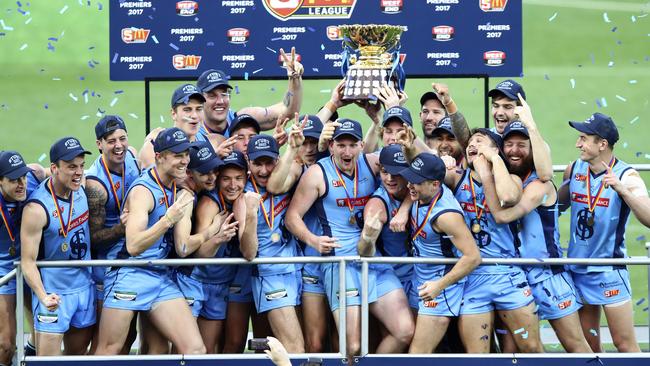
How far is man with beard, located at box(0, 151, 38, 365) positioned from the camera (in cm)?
967

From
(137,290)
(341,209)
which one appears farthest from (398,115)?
(137,290)

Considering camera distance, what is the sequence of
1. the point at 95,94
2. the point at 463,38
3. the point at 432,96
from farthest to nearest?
1. the point at 95,94
2. the point at 463,38
3. the point at 432,96

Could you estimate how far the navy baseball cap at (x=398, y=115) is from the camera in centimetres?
1003

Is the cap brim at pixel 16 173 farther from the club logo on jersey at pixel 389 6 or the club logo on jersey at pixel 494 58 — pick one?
the club logo on jersey at pixel 494 58

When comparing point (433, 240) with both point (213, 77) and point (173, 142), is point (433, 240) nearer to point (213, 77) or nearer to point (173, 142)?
point (173, 142)

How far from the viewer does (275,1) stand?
12648mm

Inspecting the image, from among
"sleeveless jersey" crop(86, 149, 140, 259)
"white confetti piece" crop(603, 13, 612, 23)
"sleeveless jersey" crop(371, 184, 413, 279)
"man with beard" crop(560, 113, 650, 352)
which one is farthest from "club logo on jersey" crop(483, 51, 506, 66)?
"white confetti piece" crop(603, 13, 612, 23)

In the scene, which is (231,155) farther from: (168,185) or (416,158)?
(416,158)

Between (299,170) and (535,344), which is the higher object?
(299,170)

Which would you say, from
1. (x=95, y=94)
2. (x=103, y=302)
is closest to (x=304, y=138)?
(x=103, y=302)

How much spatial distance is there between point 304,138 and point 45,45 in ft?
33.0

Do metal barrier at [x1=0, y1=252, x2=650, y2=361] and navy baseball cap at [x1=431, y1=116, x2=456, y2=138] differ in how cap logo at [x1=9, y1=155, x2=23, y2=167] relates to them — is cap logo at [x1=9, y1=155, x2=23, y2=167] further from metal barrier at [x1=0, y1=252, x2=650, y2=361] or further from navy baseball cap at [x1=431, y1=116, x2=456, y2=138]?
navy baseball cap at [x1=431, y1=116, x2=456, y2=138]

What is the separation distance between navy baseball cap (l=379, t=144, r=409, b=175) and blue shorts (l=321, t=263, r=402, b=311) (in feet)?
2.27

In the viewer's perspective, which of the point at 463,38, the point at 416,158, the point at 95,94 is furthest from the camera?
the point at 95,94
